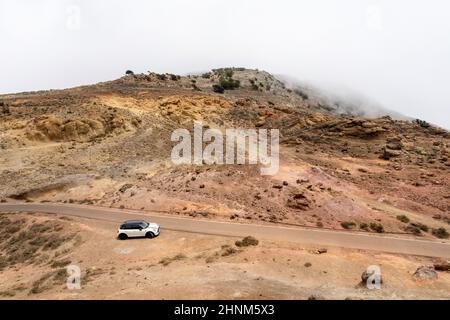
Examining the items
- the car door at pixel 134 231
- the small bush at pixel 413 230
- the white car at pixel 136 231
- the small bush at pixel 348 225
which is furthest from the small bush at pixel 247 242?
the small bush at pixel 413 230

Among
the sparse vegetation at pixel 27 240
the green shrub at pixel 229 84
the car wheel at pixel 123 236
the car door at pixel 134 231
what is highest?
the green shrub at pixel 229 84

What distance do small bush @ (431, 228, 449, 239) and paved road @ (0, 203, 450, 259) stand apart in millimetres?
1495

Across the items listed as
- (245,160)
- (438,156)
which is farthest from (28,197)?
(438,156)

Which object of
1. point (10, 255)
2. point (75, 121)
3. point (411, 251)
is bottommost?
point (10, 255)

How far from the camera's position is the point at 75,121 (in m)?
62.6

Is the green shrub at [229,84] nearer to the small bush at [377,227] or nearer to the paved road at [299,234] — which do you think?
the paved road at [299,234]

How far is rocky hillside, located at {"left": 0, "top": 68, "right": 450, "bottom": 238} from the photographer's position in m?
38.0

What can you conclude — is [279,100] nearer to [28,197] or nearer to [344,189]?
[344,189]

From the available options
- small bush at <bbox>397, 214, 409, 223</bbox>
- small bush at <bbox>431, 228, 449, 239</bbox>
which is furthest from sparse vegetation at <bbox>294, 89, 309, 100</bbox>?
small bush at <bbox>431, 228, 449, 239</bbox>

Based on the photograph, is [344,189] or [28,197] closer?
[344,189]

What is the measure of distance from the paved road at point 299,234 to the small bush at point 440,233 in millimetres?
1495

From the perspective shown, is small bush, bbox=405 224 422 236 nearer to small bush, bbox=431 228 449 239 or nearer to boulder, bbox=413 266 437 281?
small bush, bbox=431 228 449 239

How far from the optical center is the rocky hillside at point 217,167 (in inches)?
1495

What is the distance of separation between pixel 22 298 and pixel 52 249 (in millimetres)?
9053
